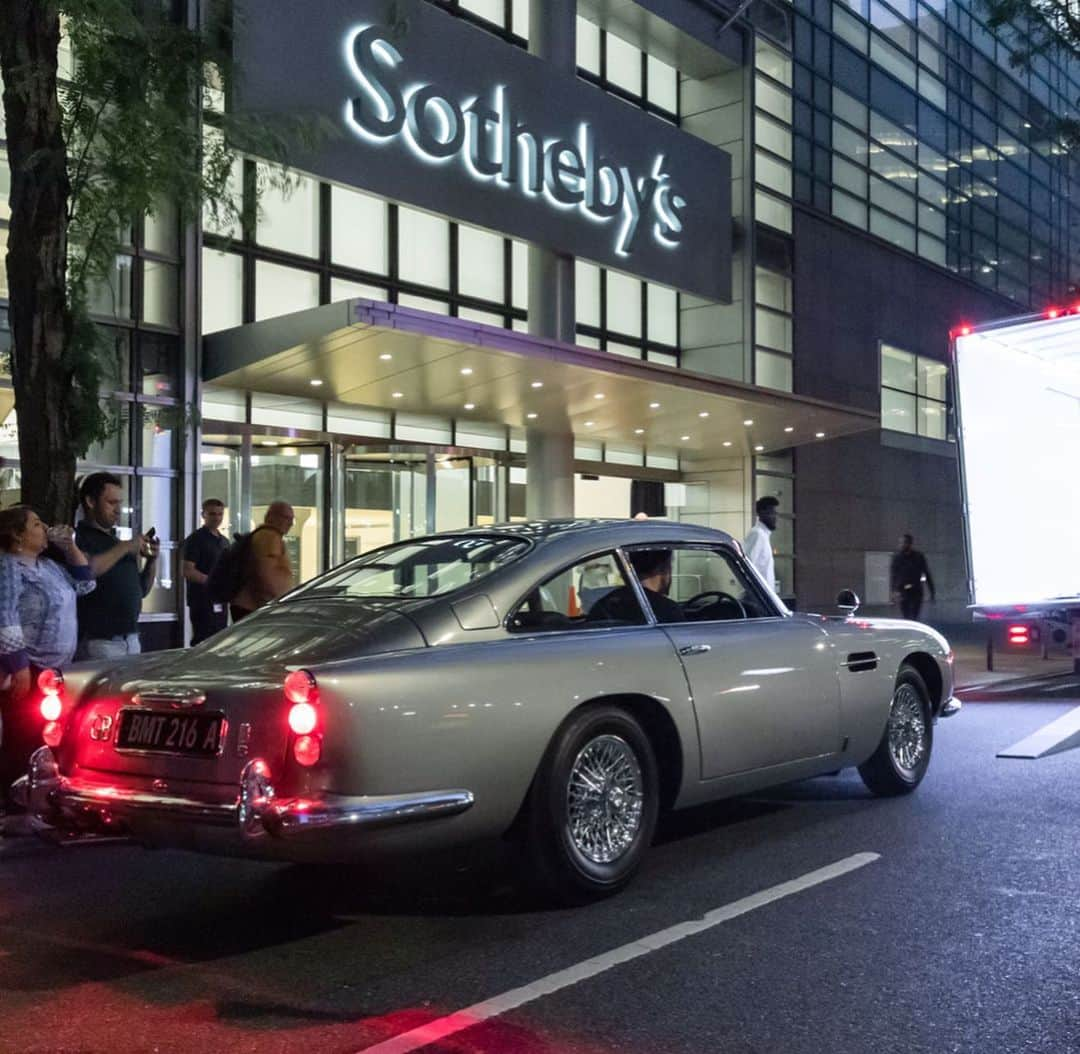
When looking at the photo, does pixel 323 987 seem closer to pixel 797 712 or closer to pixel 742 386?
pixel 797 712

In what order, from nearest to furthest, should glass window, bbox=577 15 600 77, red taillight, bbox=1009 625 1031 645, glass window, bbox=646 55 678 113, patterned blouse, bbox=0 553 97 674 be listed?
patterned blouse, bbox=0 553 97 674
red taillight, bbox=1009 625 1031 645
glass window, bbox=577 15 600 77
glass window, bbox=646 55 678 113

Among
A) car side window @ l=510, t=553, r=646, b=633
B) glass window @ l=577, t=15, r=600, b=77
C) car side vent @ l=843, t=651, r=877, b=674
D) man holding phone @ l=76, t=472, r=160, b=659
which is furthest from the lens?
glass window @ l=577, t=15, r=600, b=77

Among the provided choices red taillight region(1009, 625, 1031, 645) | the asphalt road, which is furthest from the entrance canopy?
the asphalt road

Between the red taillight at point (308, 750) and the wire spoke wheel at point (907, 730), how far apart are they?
3965mm

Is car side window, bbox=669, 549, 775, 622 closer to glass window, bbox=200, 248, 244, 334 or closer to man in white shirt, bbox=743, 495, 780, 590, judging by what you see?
man in white shirt, bbox=743, 495, 780, 590

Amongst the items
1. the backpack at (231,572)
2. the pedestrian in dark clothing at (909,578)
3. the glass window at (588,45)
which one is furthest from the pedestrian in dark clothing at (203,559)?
the glass window at (588,45)

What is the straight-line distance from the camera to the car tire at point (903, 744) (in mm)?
7379

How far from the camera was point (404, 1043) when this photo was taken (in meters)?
3.73

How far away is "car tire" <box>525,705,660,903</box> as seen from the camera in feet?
16.7

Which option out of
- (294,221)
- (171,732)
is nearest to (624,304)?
(294,221)

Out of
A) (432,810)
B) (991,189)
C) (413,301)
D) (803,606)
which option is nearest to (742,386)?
(413,301)

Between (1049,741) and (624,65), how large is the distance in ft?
55.1

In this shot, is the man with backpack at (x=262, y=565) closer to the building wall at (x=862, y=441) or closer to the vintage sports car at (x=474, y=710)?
the vintage sports car at (x=474, y=710)

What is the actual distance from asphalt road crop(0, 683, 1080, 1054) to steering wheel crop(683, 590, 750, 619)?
114 centimetres
